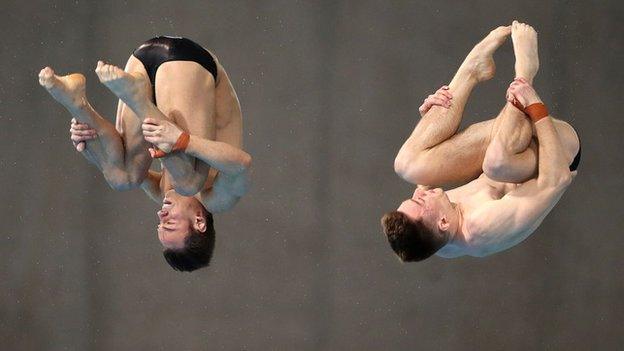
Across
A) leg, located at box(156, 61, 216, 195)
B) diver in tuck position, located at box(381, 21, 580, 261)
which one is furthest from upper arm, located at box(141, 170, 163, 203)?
diver in tuck position, located at box(381, 21, 580, 261)

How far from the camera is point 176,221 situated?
13.6 ft

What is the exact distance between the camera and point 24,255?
22.4 ft

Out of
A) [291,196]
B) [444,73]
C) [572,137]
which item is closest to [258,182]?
[291,196]

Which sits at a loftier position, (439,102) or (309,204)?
(439,102)

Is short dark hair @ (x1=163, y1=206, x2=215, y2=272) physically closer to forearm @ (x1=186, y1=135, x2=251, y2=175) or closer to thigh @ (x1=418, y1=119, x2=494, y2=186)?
forearm @ (x1=186, y1=135, x2=251, y2=175)

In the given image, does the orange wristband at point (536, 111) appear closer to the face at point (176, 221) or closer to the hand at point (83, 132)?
the face at point (176, 221)

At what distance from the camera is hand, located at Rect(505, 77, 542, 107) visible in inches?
151

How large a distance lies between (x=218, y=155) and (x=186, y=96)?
0.97ft

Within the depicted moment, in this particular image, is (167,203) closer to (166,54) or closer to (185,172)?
(185,172)

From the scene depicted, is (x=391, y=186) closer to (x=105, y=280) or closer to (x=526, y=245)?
(x=526, y=245)

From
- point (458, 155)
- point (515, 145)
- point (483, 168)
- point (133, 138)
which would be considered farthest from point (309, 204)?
point (515, 145)

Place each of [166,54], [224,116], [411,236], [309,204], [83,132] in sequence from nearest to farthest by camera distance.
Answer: [411,236], [83,132], [166,54], [224,116], [309,204]

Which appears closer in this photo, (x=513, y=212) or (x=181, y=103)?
(x=513, y=212)

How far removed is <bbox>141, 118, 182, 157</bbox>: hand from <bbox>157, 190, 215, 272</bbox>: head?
0.38 m
